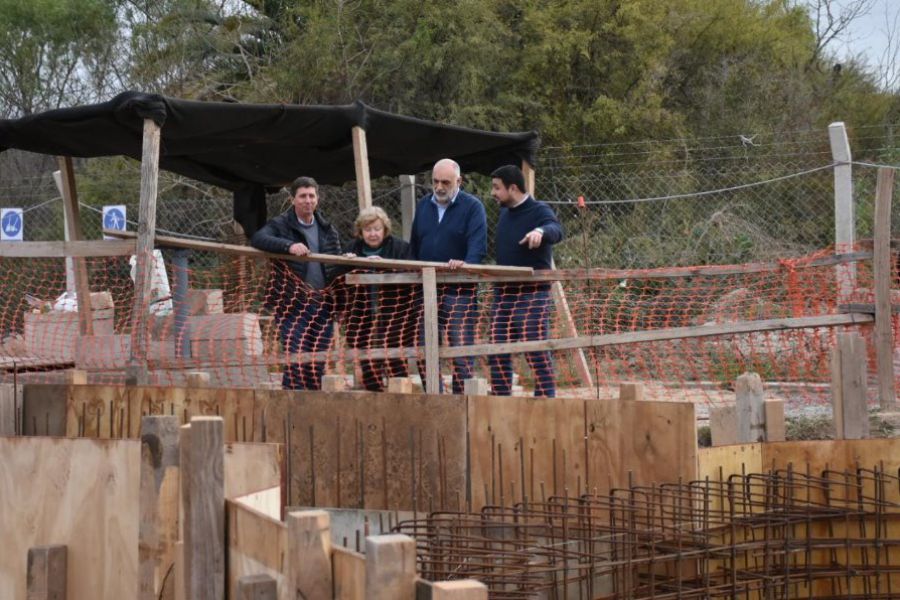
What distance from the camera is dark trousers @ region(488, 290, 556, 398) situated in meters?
7.75

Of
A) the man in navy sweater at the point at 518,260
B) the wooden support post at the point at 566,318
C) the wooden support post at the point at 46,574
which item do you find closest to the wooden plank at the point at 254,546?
the wooden support post at the point at 46,574

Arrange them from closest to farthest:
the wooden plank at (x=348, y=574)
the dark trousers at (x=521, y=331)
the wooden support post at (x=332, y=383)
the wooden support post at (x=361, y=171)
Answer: the wooden plank at (x=348, y=574) < the wooden support post at (x=332, y=383) < the dark trousers at (x=521, y=331) < the wooden support post at (x=361, y=171)

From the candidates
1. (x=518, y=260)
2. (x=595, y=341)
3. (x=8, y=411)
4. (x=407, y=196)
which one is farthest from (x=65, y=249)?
(x=407, y=196)

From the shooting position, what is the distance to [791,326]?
25.8 ft

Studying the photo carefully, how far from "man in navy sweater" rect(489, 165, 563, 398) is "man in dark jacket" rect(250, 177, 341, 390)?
1067mm

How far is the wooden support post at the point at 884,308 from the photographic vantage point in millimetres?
7895

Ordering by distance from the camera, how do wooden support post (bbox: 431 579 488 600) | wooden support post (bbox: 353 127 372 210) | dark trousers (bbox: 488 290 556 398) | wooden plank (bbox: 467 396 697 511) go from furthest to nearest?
1. wooden support post (bbox: 353 127 372 210)
2. dark trousers (bbox: 488 290 556 398)
3. wooden plank (bbox: 467 396 697 511)
4. wooden support post (bbox: 431 579 488 600)

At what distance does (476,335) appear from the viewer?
802 centimetres

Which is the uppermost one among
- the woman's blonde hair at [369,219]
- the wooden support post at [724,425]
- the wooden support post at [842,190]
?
the wooden support post at [842,190]

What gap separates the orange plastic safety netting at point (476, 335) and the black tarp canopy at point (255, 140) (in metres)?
0.86

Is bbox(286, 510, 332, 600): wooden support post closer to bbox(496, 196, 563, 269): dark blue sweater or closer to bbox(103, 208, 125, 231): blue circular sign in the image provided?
bbox(496, 196, 563, 269): dark blue sweater

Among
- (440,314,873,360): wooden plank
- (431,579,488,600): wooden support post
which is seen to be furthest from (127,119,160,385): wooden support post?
(431,579,488,600): wooden support post

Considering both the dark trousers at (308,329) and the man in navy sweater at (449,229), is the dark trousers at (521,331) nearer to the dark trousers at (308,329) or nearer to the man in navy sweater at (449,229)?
the man in navy sweater at (449,229)

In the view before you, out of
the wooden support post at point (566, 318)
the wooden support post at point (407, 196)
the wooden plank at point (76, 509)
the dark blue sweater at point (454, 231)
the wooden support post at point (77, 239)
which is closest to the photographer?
the wooden plank at point (76, 509)
